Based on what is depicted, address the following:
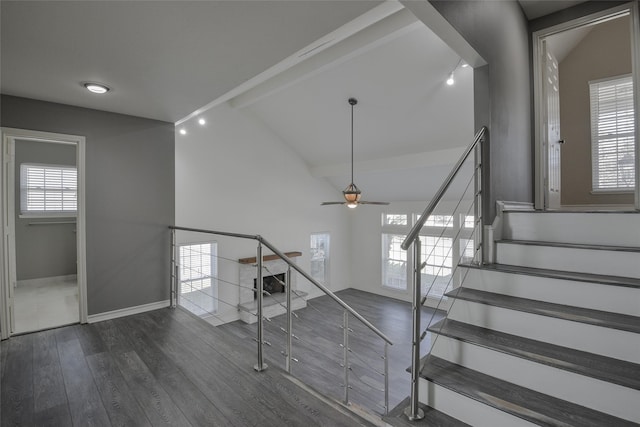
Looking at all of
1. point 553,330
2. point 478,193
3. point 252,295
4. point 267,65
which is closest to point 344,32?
point 267,65

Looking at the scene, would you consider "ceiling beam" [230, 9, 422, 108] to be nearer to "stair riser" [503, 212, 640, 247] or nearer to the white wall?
the white wall

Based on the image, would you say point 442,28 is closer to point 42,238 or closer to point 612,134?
point 612,134

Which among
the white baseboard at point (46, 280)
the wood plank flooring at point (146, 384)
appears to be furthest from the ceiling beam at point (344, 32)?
the white baseboard at point (46, 280)

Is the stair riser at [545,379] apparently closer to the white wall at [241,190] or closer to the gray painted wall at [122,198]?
the gray painted wall at [122,198]

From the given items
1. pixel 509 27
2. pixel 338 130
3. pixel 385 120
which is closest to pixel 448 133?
pixel 385 120

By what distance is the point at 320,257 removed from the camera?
8.57 metres

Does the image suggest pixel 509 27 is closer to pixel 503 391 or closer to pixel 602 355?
pixel 602 355

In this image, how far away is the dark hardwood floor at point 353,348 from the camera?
14.0 ft

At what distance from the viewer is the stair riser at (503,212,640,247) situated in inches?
80.6

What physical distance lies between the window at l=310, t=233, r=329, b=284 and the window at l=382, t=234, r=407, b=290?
5.23 ft

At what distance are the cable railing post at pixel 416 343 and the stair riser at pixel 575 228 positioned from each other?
136cm

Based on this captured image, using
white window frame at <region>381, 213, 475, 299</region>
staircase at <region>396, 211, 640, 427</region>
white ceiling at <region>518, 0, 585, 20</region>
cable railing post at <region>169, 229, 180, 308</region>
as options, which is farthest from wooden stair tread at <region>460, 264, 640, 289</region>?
white window frame at <region>381, 213, 475, 299</region>

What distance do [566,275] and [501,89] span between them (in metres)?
1.57

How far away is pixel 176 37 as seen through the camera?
1.93 m
